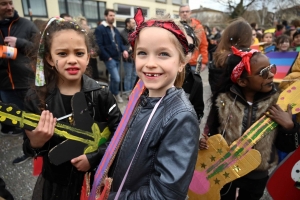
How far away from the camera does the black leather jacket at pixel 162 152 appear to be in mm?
816

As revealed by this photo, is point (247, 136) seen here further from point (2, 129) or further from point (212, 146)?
point (2, 129)

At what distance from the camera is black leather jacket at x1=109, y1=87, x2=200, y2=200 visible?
82 cm

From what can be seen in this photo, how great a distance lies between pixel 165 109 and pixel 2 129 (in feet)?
11.0

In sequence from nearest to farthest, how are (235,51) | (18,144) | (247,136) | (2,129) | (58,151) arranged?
(58,151) < (247,136) < (235,51) < (18,144) < (2,129)

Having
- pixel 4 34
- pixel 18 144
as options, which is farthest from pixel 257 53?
pixel 18 144

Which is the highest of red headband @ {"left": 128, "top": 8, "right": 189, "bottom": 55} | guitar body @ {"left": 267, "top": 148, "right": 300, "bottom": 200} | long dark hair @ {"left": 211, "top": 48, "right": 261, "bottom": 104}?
red headband @ {"left": 128, "top": 8, "right": 189, "bottom": 55}

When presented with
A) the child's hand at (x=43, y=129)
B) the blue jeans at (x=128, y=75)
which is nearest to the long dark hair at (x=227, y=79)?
the child's hand at (x=43, y=129)

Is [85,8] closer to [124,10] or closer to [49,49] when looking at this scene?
[124,10]

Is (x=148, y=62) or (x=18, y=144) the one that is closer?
(x=148, y=62)

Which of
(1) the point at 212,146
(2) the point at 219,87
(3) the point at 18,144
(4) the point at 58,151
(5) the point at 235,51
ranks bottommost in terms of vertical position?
(3) the point at 18,144

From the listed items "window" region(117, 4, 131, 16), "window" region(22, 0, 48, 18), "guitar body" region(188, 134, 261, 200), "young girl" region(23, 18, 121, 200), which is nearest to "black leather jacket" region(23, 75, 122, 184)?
"young girl" region(23, 18, 121, 200)

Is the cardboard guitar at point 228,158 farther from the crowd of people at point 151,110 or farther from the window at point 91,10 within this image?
the window at point 91,10

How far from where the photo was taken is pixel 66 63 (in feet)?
4.32

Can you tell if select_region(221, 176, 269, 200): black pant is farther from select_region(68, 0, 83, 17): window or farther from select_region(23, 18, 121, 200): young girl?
select_region(68, 0, 83, 17): window
